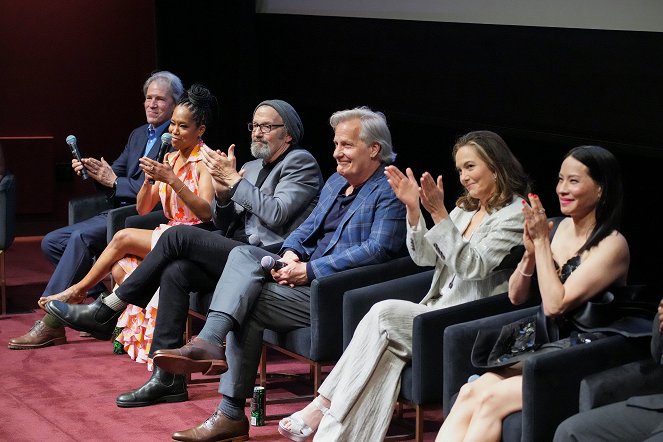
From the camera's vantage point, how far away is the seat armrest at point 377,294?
4.46 metres

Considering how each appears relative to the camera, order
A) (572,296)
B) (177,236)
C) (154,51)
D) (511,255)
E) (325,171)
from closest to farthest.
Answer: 1. (572,296)
2. (511,255)
3. (177,236)
4. (325,171)
5. (154,51)

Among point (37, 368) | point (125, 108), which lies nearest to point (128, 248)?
point (37, 368)

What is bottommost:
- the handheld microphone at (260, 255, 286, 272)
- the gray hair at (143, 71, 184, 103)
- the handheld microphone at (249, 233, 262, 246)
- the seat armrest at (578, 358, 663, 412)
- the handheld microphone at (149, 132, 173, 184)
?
the seat armrest at (578, 358, 663, 412)

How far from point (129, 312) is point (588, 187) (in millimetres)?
2952

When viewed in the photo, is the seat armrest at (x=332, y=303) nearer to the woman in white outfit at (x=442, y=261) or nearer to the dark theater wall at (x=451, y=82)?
the woman in white outfit at (x=442, y=261)

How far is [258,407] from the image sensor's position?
486 centimetres

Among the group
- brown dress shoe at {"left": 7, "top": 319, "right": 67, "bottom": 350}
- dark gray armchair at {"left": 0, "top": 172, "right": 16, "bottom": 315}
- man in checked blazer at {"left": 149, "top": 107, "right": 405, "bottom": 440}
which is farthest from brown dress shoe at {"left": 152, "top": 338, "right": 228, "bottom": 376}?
dark gray armchair at {"left": 0, "top": 172, "right": 16, "bottom": 315}

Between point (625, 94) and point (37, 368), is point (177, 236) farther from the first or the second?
point (625, 94)

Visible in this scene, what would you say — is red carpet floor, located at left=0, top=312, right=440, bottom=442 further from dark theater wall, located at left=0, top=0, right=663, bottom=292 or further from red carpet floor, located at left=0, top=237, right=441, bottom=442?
dark theater wall, located at left=0, top=0, right=663, bottom=292

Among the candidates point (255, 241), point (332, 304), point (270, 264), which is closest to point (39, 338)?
point (255, 241)

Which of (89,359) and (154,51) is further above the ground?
(154,51)

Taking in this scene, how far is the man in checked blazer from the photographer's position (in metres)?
4.67

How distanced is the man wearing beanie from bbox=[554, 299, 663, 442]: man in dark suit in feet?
7.16

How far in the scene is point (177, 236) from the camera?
17.0 feet
